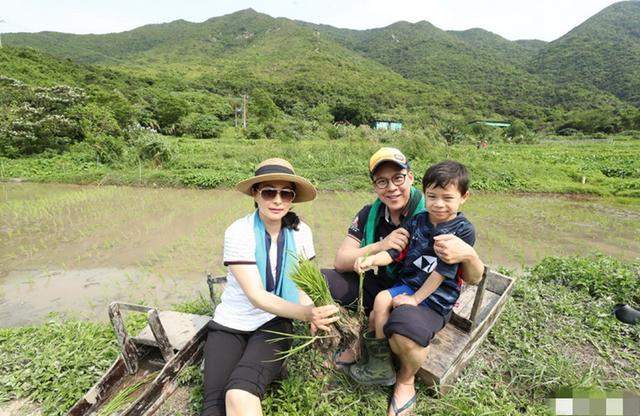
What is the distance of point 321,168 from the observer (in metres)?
13.2

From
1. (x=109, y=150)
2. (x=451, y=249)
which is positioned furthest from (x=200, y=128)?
(x=451, y=249)

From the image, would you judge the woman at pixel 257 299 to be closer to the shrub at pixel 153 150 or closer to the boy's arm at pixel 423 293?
the boy's arm at pixel 423 293

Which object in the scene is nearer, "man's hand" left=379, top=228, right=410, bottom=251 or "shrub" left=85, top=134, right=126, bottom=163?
"man's hand" left=379, top=228, right=410, bottom=251

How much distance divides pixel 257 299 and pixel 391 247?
0.91m

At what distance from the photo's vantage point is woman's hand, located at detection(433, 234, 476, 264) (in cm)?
180

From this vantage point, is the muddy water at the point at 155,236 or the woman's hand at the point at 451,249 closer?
the woman's hand at the point at 451,249

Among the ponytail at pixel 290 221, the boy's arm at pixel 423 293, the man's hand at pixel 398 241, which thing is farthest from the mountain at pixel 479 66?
the ponytail at pixel 290 221

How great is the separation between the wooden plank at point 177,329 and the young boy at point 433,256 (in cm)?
150

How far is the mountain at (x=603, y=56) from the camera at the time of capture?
6519 cm

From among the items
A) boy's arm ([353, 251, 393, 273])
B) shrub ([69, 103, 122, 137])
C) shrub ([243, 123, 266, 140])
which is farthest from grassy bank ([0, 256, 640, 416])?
shrub ([243, 123, 266, 140])

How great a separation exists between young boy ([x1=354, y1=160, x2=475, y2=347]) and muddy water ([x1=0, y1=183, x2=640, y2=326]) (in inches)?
127

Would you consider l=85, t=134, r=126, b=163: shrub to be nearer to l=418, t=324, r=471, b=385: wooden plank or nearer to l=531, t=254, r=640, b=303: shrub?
l=418, t=324, r=471, b=385: wooden plank

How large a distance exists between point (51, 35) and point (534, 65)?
5552 inches

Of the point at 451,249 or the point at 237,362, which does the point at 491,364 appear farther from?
the point at 237,362
